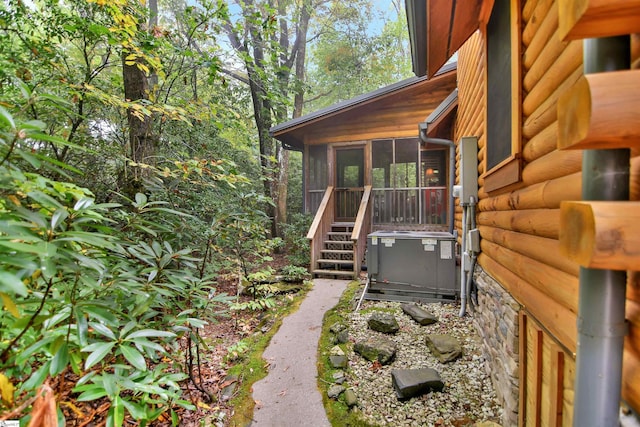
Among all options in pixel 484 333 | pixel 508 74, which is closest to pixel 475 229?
pixel 484 333

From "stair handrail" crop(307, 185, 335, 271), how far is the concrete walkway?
1893 mm

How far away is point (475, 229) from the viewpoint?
354 centimetres

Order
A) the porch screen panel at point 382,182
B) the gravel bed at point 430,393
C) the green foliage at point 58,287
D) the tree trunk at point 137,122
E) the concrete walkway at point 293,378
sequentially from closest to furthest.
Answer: the green foliage at point 58,287 < the gravel bed at point 430,393 < the concrete walkway at point 293,378 < the tree trunk at point 137,122 < the porch screen panel at point 382,182

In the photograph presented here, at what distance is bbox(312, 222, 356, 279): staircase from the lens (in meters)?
6.39

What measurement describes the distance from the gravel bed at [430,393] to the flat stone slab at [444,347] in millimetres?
57

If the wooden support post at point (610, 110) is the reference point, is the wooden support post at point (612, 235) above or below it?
below

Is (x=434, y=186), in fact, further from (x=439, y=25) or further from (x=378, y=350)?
(x=378, y=350)

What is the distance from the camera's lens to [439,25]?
2.97 metres

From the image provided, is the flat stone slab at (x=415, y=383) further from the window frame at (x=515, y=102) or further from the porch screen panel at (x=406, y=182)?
the porch screen panel at (x=406, y=182)

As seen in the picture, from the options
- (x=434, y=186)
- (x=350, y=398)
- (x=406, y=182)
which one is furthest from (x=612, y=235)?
(x=406, y=182)

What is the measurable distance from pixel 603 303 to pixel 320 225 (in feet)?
20.3

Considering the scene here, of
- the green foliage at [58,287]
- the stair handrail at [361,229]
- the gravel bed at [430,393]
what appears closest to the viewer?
the green foliage at [58,287]

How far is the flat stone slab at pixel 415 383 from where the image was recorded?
8.43ft

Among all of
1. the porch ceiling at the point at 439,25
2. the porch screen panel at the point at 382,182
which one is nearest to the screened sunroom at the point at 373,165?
the porch screen panel at the point at 382,182
